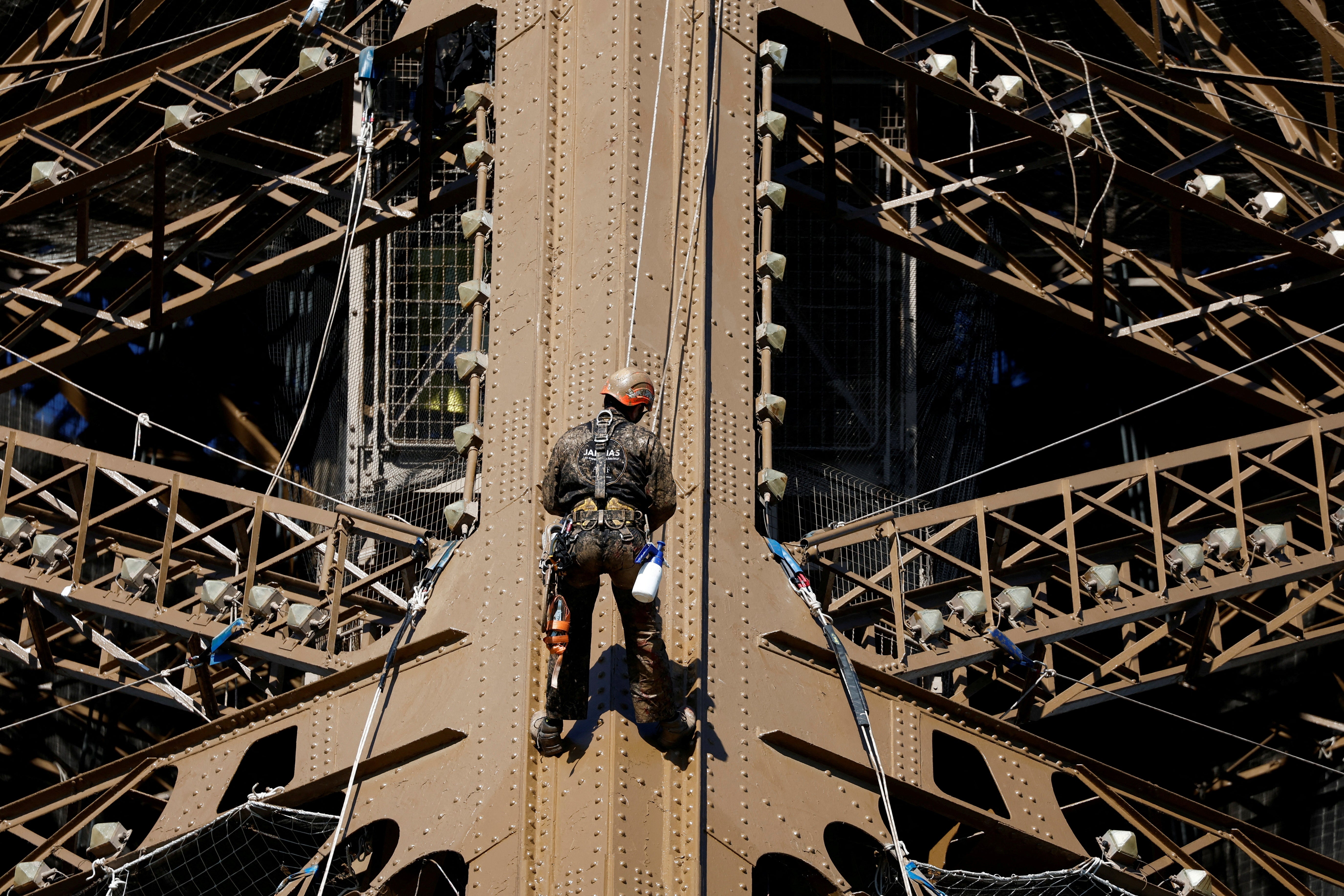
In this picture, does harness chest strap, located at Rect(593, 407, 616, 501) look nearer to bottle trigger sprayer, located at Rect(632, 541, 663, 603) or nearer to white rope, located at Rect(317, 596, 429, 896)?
bottle trigger sprayer, located at Rect(632, 541, 663, 603)

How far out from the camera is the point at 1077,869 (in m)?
14.9

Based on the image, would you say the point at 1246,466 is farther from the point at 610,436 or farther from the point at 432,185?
the point at 610,436

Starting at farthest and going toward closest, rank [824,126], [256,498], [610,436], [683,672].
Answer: [824,126], [256,498], [683,672], [610,436]

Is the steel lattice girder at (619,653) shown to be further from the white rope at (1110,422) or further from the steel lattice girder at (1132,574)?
the white rope at (1110,422)

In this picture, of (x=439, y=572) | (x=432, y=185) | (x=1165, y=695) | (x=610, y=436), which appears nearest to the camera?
(x=610, y=436)

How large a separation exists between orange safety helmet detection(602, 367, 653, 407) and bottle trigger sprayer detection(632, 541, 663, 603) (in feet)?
2.94

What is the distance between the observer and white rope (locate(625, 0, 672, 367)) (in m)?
14.2

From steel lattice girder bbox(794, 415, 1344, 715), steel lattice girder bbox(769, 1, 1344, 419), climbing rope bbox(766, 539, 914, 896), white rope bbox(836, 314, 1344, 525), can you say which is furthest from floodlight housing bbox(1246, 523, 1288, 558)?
climbing rope bbox(766, 539, 914, 896)

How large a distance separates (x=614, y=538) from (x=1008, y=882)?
4.38m

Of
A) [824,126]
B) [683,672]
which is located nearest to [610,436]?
[683,672]

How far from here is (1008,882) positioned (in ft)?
48.5

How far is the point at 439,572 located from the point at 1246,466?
1070 centimetres

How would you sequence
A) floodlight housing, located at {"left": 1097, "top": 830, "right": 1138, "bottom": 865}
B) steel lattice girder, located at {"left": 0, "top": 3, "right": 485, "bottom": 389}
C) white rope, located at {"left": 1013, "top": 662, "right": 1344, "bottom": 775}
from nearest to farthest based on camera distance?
floodlight housing, located at {"left": 1097, "top": 830, "right": 1138, "bottom": 865}, white rope, located at {"left": 1013, "top": 662, "right": 1344, "bottom": 775}, steel lattice girder, located at {"left": 0, "top": 3, "right": 485, "bottom": 389}

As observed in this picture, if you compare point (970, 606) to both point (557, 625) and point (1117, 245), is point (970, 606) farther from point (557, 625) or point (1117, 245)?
point (1117, 245)
